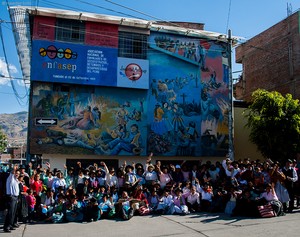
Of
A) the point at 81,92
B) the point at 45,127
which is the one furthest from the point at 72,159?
the point at 81,92

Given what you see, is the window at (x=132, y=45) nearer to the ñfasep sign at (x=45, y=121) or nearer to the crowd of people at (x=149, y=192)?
the ñfasep sign at (x=45, y=121)

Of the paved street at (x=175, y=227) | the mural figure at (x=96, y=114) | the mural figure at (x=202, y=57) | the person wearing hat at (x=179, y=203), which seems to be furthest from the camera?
the mural figure at (x=202, y=57)

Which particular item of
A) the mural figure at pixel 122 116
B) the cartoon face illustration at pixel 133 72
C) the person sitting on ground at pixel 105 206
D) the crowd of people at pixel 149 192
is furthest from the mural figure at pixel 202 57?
the person sitting on ground at pixel 105 206

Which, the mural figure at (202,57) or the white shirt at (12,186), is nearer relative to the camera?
the white shirt at (12,186)

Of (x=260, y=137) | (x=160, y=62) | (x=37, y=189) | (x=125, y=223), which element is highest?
(x=160, y=62)

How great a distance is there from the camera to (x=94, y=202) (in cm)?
1161

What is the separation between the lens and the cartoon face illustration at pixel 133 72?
20.5 m

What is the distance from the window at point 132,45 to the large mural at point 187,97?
516mm

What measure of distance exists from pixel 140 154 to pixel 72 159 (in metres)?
3.95

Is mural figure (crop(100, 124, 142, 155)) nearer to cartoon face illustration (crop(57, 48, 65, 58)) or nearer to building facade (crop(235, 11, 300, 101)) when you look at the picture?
cartoon face illustration (crop(57, 48, 65, 58))

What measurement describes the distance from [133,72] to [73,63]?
140 inches

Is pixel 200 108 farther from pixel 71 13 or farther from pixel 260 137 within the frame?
pixel 71 13

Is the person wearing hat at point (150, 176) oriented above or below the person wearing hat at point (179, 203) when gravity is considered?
above

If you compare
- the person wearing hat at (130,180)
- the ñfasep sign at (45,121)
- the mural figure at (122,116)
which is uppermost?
the mural figure at (122,116)
